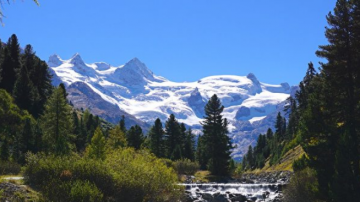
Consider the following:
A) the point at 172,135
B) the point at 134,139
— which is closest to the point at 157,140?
the point at 172,135

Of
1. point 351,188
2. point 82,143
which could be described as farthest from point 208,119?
point 351,188

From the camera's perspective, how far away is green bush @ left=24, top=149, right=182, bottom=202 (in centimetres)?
2591

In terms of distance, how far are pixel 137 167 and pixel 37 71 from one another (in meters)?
76.4

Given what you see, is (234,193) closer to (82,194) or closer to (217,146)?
(217,146)

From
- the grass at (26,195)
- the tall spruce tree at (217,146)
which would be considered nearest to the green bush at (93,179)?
the grass at (26,195)

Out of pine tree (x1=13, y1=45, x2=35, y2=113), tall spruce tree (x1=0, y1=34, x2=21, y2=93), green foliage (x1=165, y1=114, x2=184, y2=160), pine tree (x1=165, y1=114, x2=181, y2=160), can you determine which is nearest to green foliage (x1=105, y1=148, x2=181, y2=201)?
pine tree (x1=13, y1=45, x2=35, y2=113)

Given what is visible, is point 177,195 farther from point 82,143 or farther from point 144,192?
point 82,143

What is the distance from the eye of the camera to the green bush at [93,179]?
2591cm

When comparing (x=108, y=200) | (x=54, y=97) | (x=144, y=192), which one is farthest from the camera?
(x=54, y=97)

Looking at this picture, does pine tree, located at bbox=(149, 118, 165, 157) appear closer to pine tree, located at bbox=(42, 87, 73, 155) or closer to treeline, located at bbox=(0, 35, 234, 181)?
treeline, located at bbox=(0, 35, 234, 181)

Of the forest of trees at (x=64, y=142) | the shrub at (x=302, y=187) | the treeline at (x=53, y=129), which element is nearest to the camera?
the forest of trees at (x=64, y=142)

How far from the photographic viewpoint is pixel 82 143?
11425 centimetres

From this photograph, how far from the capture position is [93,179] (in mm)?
30297

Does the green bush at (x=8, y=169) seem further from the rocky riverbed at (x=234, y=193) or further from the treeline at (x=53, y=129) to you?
the rocky riverbed at (x=234, y=193)
